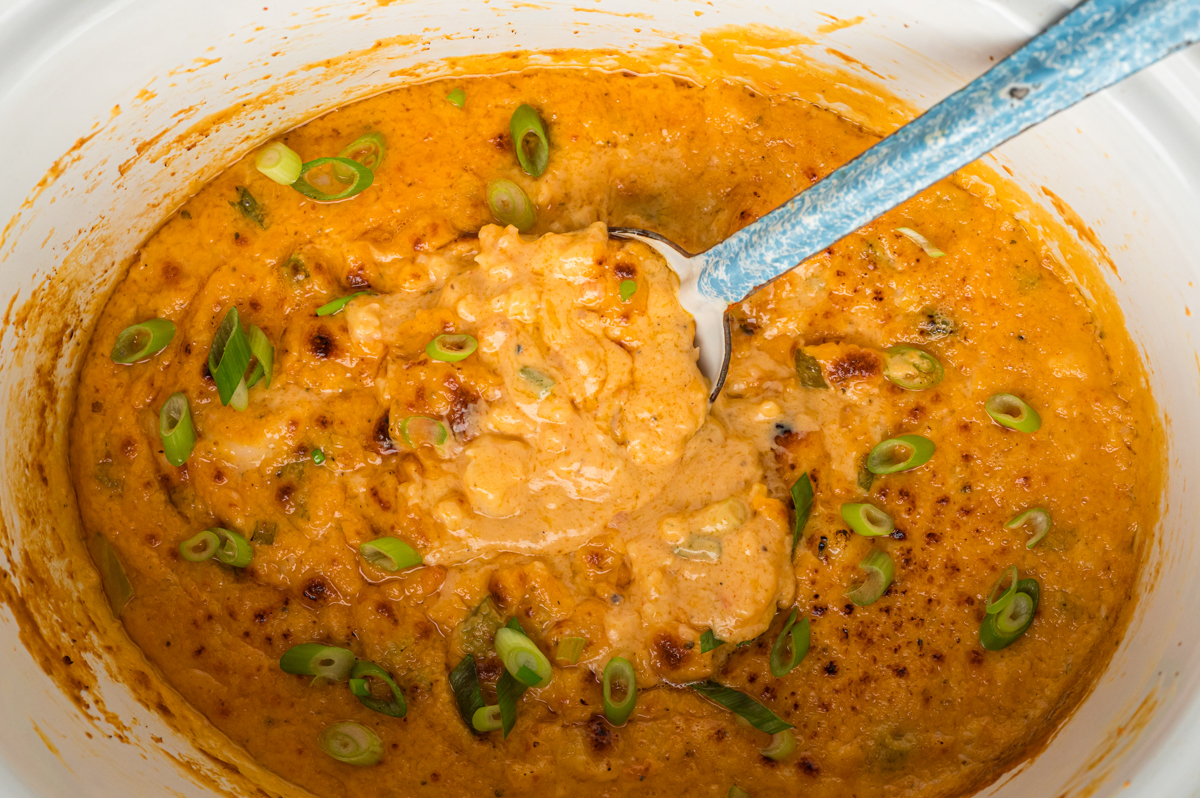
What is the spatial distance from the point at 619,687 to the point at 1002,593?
3.37 ft

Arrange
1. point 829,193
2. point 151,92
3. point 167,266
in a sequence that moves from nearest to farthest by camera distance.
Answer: point 829,193, point 151,92, point 167,266

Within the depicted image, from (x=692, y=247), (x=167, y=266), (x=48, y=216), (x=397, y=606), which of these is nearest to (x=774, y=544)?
(x=692, y=247)

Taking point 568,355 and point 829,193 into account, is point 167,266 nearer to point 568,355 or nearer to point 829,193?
point 568,355

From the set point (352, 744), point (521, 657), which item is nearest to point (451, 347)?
point (521, 657)

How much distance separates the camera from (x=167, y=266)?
2.29 meters

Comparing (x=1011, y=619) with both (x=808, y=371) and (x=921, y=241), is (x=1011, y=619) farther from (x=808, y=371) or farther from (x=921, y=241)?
(x=921, y=241)

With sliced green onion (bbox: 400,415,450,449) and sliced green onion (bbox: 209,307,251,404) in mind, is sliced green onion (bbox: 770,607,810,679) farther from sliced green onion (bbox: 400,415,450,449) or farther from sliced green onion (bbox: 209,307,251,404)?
sliced green onion (bbox: 209,307,251,404)

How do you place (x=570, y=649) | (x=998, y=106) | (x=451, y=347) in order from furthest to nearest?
(x=570, y=649), (x=451, y=347), (x=998, y=106)

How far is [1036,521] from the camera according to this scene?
220 centimetres

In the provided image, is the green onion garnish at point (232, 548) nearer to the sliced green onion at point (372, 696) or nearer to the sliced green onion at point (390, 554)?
the sliced green onion at point (390, 554)

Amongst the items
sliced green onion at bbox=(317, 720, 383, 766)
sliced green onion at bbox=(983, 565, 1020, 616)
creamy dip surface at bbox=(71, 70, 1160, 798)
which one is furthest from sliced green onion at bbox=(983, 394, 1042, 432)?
sliced green onion at bbox=(317, 720, 383, 766)

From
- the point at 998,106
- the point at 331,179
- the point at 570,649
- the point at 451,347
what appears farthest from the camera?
the point at 331,179

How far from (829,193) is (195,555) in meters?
1.76

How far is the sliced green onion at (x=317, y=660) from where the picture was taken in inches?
83.4
